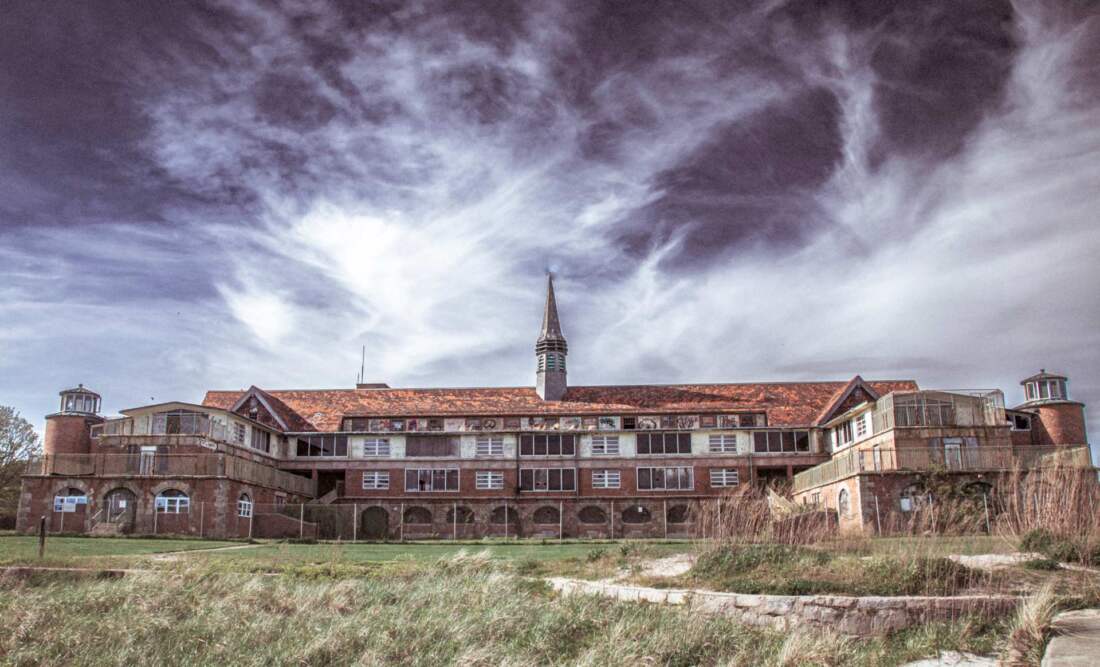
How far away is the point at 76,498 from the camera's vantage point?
44219mm

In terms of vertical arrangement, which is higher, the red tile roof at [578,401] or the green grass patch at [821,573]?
the red tile roof at [578,401]

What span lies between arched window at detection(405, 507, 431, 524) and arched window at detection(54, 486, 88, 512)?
17.7 meters

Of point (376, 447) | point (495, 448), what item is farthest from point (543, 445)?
point (376, 447)

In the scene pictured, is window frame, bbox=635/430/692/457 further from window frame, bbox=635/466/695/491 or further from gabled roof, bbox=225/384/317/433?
gabled roof, bbox=225/384/317/433

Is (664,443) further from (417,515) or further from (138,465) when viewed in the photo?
(138,465)

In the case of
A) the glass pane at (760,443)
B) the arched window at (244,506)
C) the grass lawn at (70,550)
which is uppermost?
the glass pane at (760,443)

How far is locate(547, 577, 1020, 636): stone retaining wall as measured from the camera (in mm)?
14836

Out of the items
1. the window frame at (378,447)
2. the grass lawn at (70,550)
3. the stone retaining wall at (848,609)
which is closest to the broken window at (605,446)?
the window frame at (378,447)

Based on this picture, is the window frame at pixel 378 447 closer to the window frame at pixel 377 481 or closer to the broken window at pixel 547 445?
the window frame at pixel 377 481

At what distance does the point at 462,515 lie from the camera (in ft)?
181

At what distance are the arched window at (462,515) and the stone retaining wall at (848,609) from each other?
39.8 metres

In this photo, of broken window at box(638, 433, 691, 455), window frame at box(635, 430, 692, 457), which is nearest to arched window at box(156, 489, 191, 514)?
window frame at box(635, 430, 692, 457)

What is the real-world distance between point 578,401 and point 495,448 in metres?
7.14

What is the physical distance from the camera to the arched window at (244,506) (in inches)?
1801
